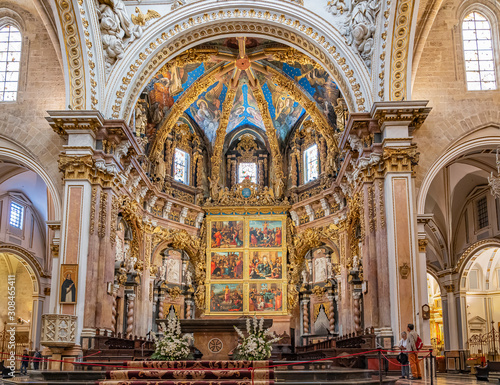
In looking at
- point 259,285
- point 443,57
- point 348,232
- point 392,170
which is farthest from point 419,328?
point 259,285

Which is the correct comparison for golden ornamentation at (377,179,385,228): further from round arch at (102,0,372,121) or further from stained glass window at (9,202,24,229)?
stained glass window at (9,202,24,229)

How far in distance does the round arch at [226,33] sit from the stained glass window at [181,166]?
798 centimetres

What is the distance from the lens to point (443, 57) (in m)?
20.7

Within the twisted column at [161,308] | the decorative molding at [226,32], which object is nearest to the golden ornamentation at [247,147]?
the twisted column at [161,308]

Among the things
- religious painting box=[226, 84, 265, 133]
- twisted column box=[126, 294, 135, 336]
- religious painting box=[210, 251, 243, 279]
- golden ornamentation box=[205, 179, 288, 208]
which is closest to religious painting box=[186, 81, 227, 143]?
religious painting box=[226, 84, 265, 133]

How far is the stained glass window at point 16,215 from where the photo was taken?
29.5 metres

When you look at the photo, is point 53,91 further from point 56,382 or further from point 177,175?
point 56,382

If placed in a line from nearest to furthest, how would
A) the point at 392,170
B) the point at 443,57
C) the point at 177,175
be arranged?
1. the point at 392,170
2. the point at 443,57
3. the point at 177,175

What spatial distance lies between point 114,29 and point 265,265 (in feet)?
41.9

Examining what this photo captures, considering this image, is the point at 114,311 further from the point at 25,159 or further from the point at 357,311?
the point at 357,311

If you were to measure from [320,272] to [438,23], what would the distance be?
38.5 ft

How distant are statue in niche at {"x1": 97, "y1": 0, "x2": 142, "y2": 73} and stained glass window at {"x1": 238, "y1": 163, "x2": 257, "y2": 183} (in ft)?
37.1

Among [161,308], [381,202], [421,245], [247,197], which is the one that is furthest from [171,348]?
[247,197]

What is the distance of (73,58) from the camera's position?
771 inches
